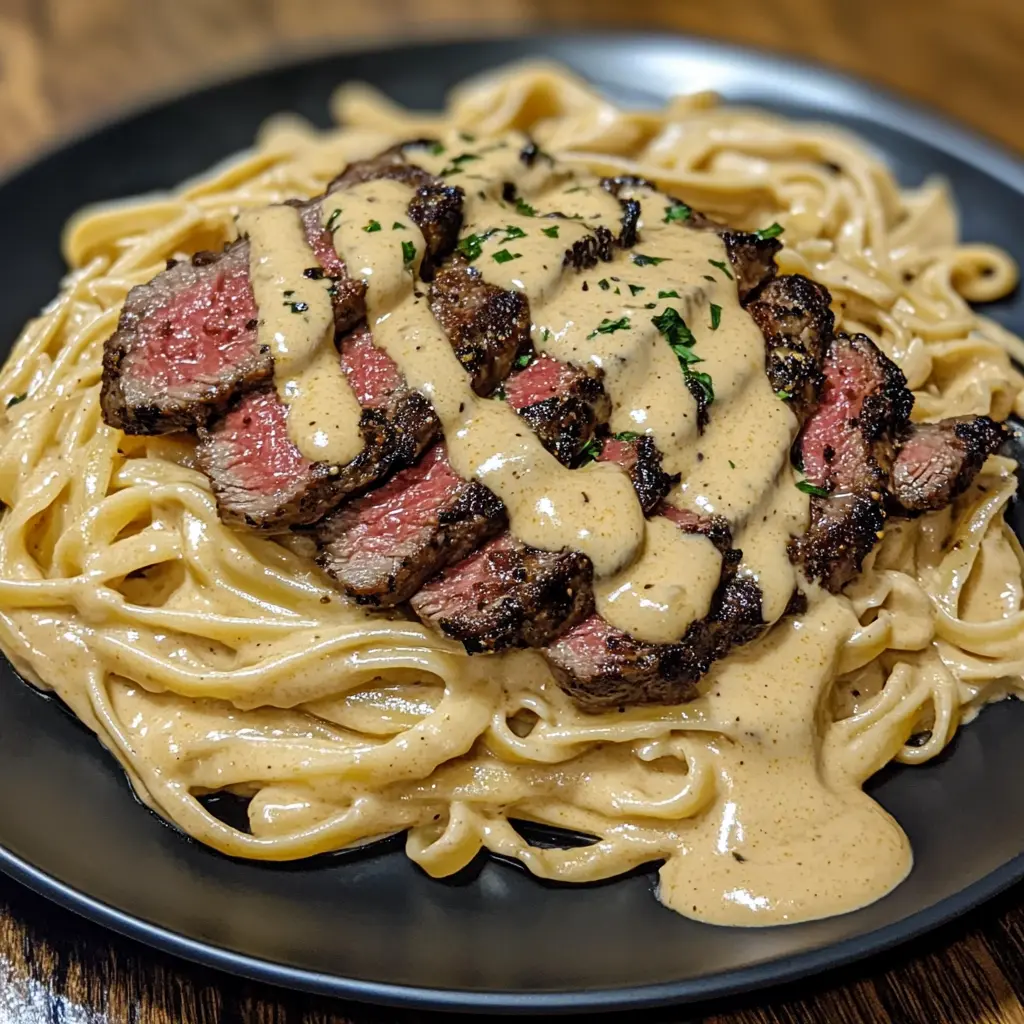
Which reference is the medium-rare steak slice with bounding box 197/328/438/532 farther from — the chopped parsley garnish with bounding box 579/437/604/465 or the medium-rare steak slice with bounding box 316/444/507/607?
the chopped parsley garnish with bounding box 579/437/604/465

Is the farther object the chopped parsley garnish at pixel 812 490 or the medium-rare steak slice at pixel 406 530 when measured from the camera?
the chopped parsley garnish at pixel 812 490

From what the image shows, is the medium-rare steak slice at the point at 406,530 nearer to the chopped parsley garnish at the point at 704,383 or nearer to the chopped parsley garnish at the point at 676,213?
the chopped parsley garnish at the point at 704,383

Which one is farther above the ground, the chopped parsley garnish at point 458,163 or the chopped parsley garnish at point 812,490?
the chopped parsley garnish at point 458,163

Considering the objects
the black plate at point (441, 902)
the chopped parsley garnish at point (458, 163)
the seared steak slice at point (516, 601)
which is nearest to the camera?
the black plate at point (441, 902)

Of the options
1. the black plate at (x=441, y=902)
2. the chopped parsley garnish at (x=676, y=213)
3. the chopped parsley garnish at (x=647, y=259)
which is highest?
the chopped parsley garnish at (x=676, y=213)

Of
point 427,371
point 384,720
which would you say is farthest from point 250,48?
point 384,720

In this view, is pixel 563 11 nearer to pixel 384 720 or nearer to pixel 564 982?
pixel 384 720

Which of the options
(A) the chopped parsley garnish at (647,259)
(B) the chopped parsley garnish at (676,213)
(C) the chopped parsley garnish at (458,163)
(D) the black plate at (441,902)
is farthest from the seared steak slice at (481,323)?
(D) the black plate at (441,902)

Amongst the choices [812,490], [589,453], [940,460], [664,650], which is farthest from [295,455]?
[940,460]
